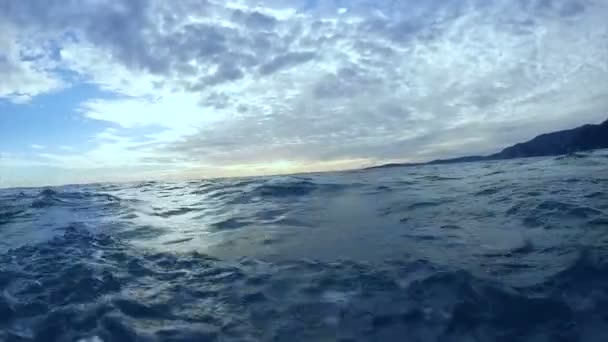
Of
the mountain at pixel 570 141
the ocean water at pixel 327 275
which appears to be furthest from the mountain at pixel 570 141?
the ocean water at pixel 327 275

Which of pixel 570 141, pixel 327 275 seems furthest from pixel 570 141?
pixel 327 275

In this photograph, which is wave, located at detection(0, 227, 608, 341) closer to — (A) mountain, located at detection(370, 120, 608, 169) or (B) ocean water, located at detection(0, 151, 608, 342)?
(B) ocean water, located at detection(0, 151, 608, 342)

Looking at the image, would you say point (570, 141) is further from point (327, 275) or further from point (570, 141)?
point (327, 275)

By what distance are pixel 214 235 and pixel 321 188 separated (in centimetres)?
830

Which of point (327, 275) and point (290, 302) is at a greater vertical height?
point (327, 275)

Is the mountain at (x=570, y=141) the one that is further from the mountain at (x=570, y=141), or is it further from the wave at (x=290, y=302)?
the wave at (x=290, y=302)

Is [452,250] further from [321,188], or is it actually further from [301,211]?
[321,188]

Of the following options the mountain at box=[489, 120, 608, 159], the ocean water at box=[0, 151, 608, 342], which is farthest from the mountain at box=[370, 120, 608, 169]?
the ocean water at box=[0, 151, 608, 342]

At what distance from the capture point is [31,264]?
8.16m

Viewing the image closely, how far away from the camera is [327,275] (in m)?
6.82

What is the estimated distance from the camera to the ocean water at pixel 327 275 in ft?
16.8

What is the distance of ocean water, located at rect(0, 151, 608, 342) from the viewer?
512 centimetres

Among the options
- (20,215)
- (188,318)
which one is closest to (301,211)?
(188,318)

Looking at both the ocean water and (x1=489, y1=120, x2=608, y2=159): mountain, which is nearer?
the ocean water
